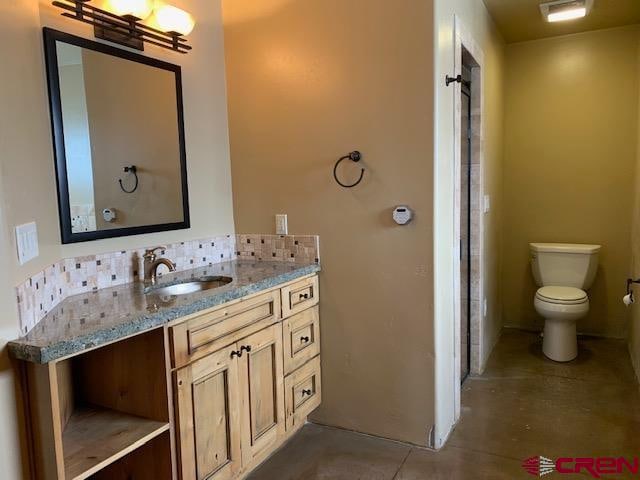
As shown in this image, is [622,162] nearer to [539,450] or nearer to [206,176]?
[539,450]

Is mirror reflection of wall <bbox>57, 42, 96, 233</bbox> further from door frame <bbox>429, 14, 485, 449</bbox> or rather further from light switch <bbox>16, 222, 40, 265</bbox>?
door frame <bbox>429, 14, 485, 449</bbox>

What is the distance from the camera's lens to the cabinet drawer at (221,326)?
1.62 m

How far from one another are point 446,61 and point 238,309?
4.91 feet

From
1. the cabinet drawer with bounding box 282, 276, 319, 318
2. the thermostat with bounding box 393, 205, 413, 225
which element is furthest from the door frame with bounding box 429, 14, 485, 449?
the cabinet drawer with bounding box 282, 276, 319, 318

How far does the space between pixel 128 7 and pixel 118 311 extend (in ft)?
3.99

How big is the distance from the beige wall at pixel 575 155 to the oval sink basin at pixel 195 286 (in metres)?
2.83

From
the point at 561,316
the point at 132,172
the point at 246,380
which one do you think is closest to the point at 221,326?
the point at 246,380

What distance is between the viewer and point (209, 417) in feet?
5.78

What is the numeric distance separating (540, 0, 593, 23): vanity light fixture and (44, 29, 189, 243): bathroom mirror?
2.35m

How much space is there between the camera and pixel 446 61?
225 cm

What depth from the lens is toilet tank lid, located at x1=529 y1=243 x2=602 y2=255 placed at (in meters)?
3.58

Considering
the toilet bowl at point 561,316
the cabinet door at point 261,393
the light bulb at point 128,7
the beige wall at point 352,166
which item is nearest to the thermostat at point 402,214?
the beige wall at point 352,166
